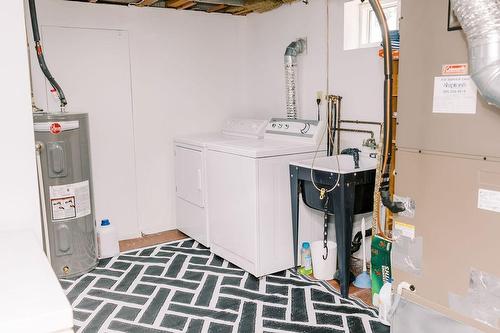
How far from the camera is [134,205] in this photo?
171 inches

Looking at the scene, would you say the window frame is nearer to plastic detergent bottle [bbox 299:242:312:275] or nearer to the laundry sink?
the laundry sink

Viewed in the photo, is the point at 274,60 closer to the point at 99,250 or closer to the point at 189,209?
the point at 189,209

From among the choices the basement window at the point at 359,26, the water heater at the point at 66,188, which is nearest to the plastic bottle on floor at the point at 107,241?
the water heater at the point at 66,188

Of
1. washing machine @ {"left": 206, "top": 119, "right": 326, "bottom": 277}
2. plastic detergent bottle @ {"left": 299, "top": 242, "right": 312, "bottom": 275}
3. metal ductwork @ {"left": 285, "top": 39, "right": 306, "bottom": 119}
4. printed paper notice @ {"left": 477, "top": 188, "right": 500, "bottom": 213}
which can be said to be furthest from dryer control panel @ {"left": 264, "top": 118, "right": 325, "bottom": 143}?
printed paper notice @ {"left": 477, "top": 188, "right": 500, "bottom": 213}

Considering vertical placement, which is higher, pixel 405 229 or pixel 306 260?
pixel 405 229

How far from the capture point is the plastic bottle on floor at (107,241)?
3.87 m

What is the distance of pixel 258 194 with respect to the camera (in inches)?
128

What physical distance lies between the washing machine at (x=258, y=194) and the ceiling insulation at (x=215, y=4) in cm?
119

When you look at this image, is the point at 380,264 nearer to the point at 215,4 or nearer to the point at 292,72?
the point at 292,72

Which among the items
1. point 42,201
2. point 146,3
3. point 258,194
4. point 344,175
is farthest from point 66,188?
point 344,175

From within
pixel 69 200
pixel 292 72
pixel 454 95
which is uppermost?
pixel 292 72

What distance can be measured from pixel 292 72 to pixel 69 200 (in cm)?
215

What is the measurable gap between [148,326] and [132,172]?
1.92 metres

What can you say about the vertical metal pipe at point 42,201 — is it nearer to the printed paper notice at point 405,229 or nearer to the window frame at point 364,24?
the printed paper notice at point 405,229
